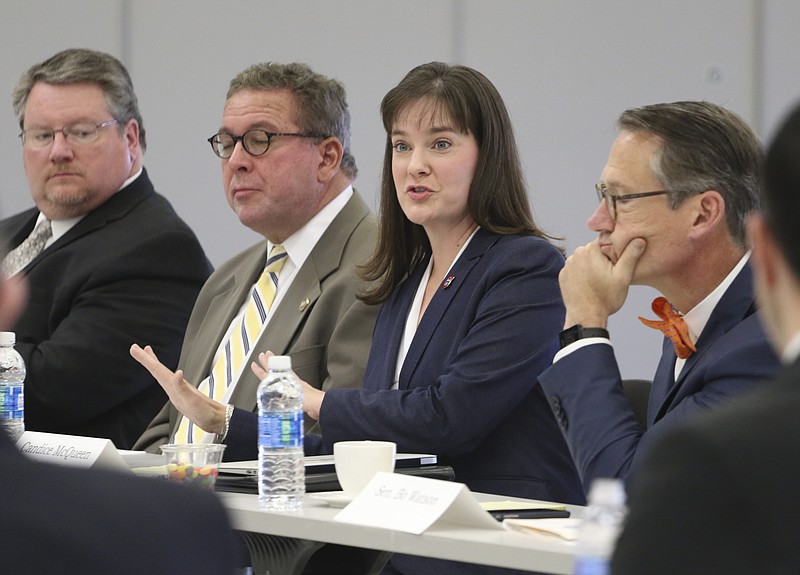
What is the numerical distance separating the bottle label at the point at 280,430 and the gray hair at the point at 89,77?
89.1 inches

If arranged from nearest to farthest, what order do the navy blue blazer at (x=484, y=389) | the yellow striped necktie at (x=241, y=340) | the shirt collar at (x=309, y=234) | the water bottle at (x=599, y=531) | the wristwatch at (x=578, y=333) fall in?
the water bottle at (x=599, y=531) < the wristwatch at (x=578, y=333) < the navy blue blazer at (x=484, y=389) < the yellow striped necktie at (x=241, y=340) < the shirt collar at (x=309, y=234)

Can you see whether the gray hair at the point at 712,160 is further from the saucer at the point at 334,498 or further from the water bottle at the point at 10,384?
the water bottle at the point at 10,384

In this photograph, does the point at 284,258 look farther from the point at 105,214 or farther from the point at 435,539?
the point at 435,539

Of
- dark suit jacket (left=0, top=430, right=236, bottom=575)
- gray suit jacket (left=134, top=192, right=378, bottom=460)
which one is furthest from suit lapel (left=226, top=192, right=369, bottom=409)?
dark suit jacket (left=0, top=430, right=236, bottom=575)

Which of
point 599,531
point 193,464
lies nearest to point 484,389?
point 193,464

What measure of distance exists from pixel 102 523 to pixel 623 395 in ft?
5.00

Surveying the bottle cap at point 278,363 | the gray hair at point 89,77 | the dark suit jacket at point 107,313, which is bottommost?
the dark suit jacket at point 107,313

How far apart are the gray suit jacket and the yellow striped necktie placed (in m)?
0.06

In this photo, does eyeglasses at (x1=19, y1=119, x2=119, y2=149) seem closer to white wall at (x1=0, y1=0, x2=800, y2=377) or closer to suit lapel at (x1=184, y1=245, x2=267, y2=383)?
suit lapel at (x1=184, y1=245, x2=267, y2=383)

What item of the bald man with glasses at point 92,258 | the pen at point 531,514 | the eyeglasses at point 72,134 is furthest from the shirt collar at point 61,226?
the pen at point 531,514

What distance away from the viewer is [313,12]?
5598mm

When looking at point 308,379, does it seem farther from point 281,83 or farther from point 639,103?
point 639,103

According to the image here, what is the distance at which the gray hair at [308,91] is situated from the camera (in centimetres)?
369

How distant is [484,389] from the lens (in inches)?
105
